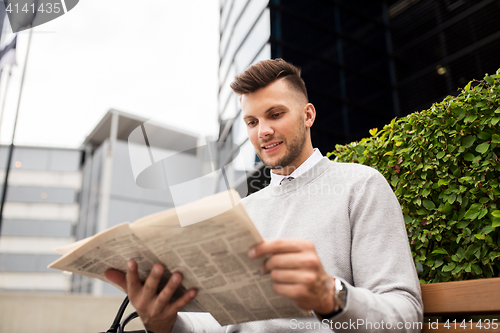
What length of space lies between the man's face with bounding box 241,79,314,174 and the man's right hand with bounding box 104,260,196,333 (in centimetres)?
77

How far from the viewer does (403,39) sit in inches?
423

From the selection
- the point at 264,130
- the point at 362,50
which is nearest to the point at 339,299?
the point at 264,130

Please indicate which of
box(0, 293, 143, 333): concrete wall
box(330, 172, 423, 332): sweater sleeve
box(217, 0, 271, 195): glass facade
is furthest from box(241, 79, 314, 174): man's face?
box(217, 0, 271, 195): glass facade

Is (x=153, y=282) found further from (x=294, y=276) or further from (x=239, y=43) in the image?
(x=239, y=43)

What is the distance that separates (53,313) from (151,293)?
5594 millimetres

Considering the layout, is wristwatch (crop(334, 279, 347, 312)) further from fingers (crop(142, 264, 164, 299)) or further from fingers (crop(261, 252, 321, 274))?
fingers (crop(142, 264, 164, 299))

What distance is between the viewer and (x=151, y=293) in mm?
773

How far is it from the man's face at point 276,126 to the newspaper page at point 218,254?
0.74m

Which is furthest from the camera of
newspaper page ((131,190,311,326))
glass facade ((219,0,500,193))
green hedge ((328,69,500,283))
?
glass facade ((219,0,500,193))

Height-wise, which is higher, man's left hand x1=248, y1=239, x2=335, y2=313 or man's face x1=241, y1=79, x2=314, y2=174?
man's face x1=241, y1=79, x2=314, y2=174

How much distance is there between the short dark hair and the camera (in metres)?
1.44

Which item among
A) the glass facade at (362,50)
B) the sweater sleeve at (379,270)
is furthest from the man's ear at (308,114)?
the glass facade at (362,50)

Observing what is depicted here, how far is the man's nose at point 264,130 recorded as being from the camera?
1379mm

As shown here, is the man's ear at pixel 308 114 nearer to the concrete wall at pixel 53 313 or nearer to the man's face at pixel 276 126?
the man's face at pixel 276 126
